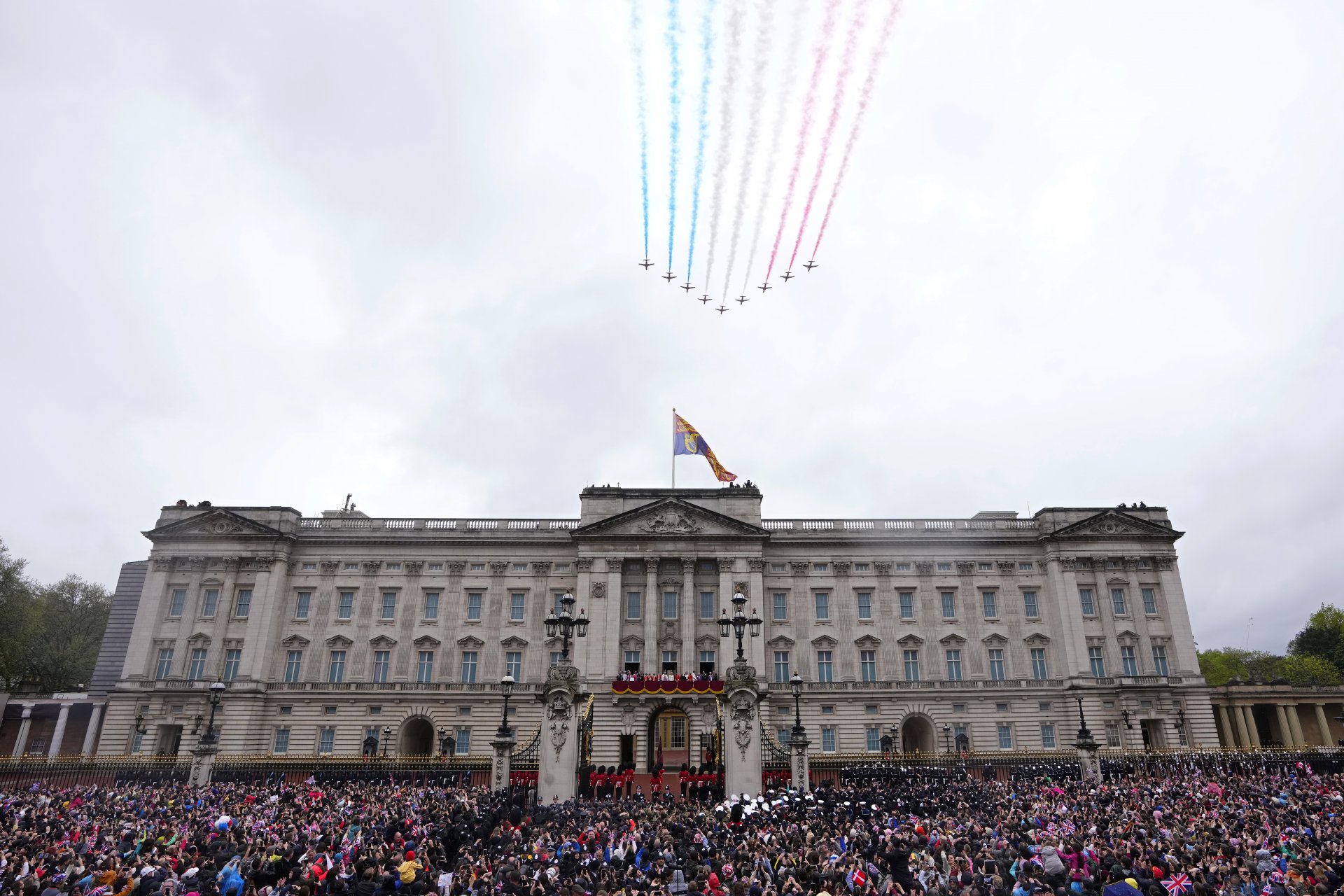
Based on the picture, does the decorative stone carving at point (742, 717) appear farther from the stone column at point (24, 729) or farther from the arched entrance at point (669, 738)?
the stone column at point (24, 729)

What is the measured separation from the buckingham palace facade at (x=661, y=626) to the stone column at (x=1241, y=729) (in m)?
13.8

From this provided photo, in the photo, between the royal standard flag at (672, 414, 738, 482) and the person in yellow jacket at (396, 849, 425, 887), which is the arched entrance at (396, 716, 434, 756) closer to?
the royal standard flag at (672, 414, 738, 482)

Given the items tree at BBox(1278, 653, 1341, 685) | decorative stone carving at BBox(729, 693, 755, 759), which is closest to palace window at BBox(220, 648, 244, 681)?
decorative stone carving at BBox(729, 693, 755, 759)

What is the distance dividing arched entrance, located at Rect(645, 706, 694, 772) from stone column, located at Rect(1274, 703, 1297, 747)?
166 feet

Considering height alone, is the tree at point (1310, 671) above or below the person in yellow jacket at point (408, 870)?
above

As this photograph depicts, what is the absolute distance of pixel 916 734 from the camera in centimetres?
6138

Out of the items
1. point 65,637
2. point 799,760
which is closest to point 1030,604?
point 799,760

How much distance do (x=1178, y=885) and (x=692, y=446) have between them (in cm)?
4707

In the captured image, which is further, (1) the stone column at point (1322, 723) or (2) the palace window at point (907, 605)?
(1) the stone column at point (1322, 723)

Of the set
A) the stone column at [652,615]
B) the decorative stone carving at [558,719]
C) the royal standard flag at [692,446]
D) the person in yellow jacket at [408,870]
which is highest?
the royal standard flag at [692,446]

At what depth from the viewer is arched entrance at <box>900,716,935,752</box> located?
59.9 m

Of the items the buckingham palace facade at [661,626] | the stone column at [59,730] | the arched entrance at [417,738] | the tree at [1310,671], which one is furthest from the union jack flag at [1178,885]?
the tree at [1310,671]

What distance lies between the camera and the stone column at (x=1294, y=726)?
224 feet

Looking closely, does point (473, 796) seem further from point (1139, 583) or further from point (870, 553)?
point (1139, 583)
